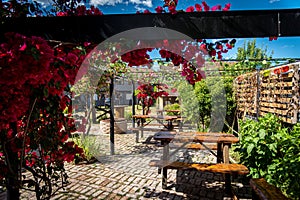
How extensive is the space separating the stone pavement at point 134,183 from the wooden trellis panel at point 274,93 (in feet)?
4.51

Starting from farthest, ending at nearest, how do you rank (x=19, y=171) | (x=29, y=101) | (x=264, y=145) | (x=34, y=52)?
(x=264, y=145)
(x=19, y=171)
(x=29, y=101)
(x=34, y=52)

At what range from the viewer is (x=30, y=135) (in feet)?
5.40

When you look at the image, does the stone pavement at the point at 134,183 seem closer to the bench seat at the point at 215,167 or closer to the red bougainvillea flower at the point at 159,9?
the bench seat at the point at 215,167

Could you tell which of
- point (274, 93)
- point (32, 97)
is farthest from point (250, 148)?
point (32, 97)

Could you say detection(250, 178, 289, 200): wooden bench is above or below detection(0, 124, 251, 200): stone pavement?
above

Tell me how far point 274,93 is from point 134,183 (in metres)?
3.03

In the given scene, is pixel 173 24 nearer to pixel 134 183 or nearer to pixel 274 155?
pixel 274 155

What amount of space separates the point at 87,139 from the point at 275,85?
12.6 feet

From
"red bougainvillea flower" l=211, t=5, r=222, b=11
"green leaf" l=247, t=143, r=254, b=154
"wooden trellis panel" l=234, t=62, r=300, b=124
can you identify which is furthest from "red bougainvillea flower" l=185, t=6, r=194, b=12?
"wooden trellis panel" l=234, t=62, r=300, b=124

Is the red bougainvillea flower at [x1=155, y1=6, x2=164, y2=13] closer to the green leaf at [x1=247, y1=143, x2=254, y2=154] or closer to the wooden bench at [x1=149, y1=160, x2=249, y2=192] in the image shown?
the wooden bench at [x1=149, y1=160, x2=249, y2=192]

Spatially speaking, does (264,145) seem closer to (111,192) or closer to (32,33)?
(111,192)

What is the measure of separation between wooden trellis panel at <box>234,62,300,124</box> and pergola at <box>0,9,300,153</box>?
2.27 m

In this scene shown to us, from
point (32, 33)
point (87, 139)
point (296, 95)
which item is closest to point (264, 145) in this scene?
point (296, 95)

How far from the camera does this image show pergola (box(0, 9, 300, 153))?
1.47 m
